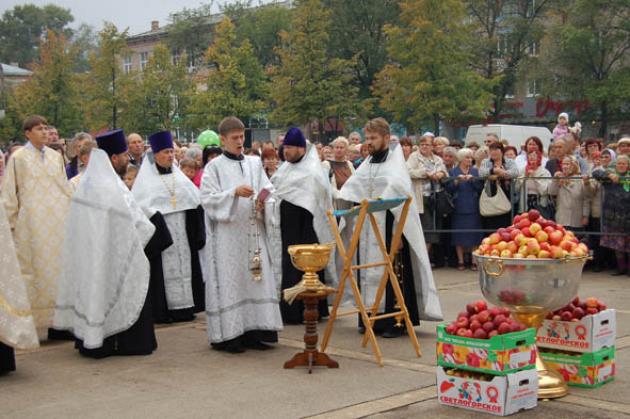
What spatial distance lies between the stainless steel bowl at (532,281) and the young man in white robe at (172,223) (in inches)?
184

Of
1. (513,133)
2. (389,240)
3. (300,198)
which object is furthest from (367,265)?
(513,133)

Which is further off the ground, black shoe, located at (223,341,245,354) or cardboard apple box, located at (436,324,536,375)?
cardboard apple box, located at (436,324,536,375)

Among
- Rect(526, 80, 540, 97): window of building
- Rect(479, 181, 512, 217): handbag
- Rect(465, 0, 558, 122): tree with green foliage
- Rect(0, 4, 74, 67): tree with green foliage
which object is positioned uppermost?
Rect(0, 4, 74, 67): tree with green foliage

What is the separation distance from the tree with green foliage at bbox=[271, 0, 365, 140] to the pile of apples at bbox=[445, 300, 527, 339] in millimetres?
34252

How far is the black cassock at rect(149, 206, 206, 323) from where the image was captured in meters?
10.2

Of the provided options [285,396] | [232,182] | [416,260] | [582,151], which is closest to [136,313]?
[232,182]

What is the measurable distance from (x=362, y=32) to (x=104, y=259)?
4775cm

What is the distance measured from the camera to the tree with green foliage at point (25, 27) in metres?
129

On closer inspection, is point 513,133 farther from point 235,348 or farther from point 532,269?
point 532,269

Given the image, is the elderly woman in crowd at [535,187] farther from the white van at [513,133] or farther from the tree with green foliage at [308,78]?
the tree with green foliage at [308,78]

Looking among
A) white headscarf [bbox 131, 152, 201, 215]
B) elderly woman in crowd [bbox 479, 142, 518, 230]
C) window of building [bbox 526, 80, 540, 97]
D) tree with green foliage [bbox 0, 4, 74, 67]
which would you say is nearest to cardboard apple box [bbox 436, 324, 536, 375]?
white headscarf [bbox 131, 152, 201, 215]

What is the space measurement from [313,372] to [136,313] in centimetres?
180

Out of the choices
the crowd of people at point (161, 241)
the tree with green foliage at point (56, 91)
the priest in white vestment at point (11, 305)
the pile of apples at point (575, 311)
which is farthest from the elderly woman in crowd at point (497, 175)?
the tree with green foliage at point (56, 91)

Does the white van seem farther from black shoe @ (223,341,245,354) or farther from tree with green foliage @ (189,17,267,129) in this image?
black shoe @ (223,341,245,354)
